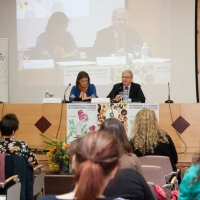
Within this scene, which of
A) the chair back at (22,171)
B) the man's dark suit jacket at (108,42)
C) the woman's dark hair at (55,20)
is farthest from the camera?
the woman's dark hair at (55,20)

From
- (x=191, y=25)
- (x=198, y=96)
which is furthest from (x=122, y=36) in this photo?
(x=198, y=96)

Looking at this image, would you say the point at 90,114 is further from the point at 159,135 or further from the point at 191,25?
the point at 191,25

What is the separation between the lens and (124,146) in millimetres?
2459

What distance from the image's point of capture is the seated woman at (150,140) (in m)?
3.53

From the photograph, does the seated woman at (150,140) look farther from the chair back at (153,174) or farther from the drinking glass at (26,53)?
the drinking glass at (26,53)

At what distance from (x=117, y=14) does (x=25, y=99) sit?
2204 mm

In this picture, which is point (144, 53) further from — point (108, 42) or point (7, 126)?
point (7, 126)

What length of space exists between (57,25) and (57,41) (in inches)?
10.9

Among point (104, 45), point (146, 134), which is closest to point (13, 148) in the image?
point (146, 134)

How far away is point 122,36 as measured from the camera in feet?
22.5

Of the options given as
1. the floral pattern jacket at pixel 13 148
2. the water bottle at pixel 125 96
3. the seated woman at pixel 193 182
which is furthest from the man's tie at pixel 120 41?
the seated woman at pixel 193 182

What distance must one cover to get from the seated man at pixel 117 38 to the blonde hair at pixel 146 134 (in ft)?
10.6

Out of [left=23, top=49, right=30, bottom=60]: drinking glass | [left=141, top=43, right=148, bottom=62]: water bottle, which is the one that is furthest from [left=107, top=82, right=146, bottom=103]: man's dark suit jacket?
[left=23, top=49, right=30, bottom=60]: drinking glass

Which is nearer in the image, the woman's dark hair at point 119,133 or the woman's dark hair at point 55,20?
the woman's dark hair at point 119,133
